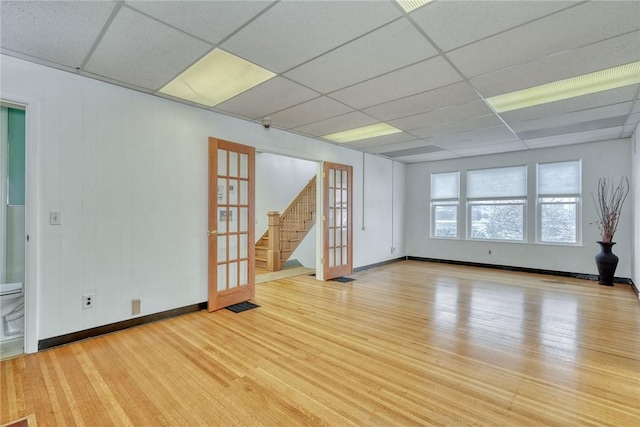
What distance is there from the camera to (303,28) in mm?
2123

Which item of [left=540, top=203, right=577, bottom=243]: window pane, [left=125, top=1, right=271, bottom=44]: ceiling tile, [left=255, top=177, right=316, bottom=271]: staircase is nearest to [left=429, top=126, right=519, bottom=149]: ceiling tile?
[left=540, top=203, right=577, bottom=243]: window pane

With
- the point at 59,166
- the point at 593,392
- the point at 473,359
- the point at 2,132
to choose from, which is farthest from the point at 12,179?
the point at 593,392

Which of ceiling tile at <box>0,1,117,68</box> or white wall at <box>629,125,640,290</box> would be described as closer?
ceiling tile at <box>0,1,117,68</box>

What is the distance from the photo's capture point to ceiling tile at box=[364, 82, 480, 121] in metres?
3.20

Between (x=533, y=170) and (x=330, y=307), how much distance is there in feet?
17.0

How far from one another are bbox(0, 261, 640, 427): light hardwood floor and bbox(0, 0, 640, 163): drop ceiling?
100 inches

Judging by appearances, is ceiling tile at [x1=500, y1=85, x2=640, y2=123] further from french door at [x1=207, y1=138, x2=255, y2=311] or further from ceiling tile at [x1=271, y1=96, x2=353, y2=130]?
french door at [x1=207, y1=138, x2=255, y2=311]

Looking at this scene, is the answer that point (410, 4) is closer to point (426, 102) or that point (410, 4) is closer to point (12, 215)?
point (426, 102)

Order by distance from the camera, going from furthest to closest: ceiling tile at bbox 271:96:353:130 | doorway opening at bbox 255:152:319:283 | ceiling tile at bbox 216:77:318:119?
doorway opening at bbox 255:152:319:283 < ceiling tile at bbox 271:96:353:130 < ceiling tile at bbox 216:77:318:119

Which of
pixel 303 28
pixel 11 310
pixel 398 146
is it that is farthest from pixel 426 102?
pixel 11 310

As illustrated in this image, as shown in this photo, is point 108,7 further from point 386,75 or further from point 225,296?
point 225,296

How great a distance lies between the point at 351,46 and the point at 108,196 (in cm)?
273

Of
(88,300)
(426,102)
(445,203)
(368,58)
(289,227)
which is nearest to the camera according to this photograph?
(368,58)

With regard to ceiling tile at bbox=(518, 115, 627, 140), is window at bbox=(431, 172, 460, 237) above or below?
below
